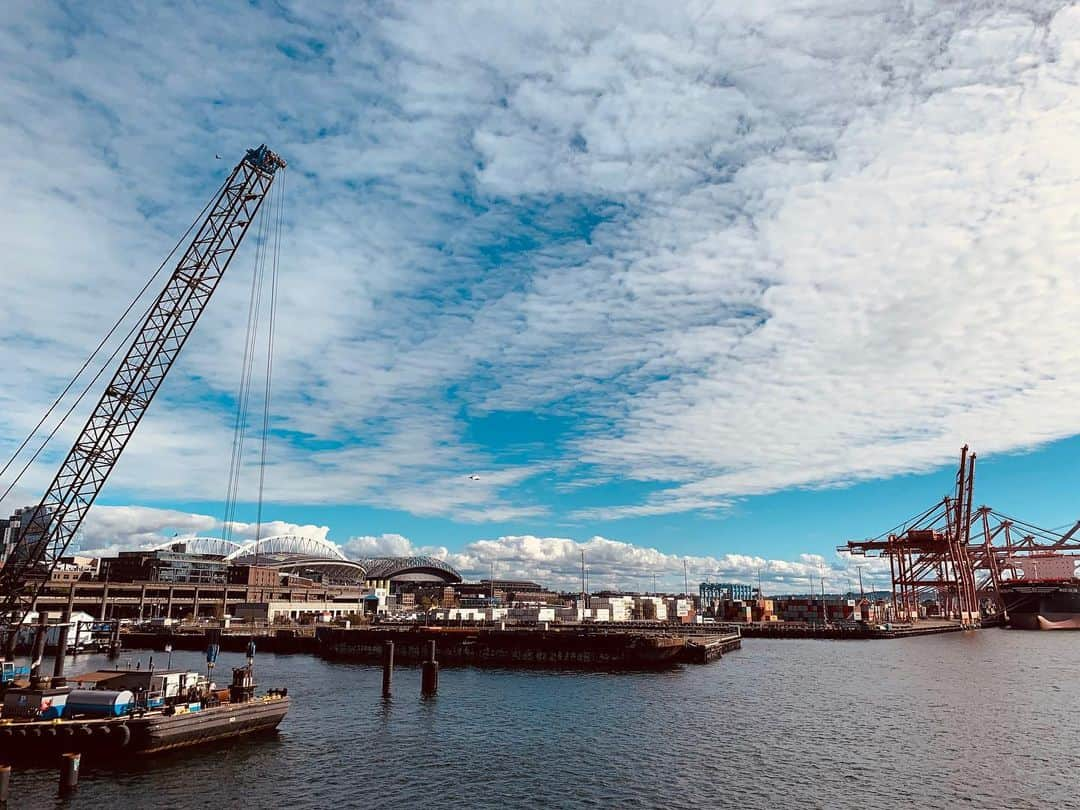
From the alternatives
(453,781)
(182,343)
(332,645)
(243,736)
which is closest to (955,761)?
(453,781)

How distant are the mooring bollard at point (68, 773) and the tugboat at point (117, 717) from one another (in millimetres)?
6569

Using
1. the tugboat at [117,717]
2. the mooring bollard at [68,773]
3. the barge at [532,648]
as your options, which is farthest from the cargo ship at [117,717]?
the barge at [532,648]

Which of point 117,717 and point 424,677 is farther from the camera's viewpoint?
point 424,677

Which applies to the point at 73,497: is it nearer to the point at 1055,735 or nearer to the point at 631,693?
the point at 631,693

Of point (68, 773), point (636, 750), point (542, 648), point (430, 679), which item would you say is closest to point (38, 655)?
point (430, 679)

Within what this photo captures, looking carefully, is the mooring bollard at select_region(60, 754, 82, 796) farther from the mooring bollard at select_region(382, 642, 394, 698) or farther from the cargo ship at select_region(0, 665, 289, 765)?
the mooring bollard at select_region(382, 642, 394, 698)

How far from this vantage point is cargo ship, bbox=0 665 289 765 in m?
45.9

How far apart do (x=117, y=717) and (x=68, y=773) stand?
8155mm

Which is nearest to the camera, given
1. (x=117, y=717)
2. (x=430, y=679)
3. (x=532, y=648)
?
(x=117, y=717)

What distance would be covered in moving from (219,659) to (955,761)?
376 ft

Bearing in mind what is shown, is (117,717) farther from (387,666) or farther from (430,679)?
(430,679)

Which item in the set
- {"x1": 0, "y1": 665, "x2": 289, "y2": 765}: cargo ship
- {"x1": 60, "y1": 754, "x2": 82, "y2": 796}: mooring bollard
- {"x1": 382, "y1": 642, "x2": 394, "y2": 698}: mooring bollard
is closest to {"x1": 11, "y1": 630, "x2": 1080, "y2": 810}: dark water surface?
{"x1": 60, "y1": 754, "x2": 82, "y2": 796}: mooring bollard

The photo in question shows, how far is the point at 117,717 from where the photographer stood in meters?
47.5

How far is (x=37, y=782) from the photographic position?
41.8 metres
